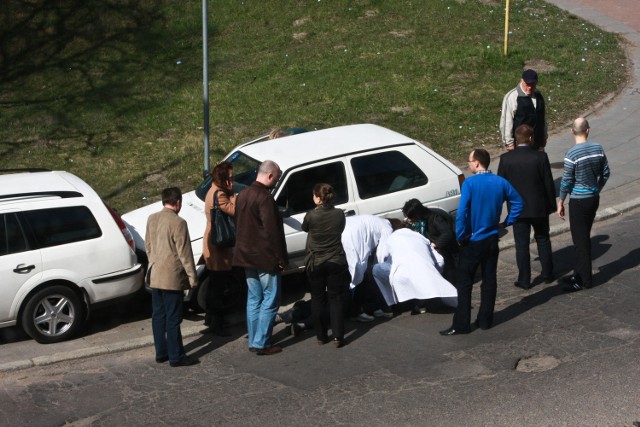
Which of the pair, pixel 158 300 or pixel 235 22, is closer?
pixel 158 300

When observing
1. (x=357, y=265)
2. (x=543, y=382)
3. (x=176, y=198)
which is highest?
(x=176, y=198)

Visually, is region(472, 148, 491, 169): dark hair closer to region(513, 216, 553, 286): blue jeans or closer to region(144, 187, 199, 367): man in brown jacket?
region(513, 216, 553, 286): blue jeans

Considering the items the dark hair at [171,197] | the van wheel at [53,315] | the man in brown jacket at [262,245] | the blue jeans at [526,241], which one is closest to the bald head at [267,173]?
the man in brown jacket at [262,245]

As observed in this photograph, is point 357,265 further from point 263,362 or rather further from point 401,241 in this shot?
point 263,362

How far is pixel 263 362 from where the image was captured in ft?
27.5

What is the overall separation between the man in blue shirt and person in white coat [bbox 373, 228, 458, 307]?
17.2 inches

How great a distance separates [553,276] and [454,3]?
1320cm

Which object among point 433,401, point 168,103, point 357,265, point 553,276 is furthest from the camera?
point 168,103

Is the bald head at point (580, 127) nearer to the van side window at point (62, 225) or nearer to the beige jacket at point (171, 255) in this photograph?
the beige jacket at point (171, 255)

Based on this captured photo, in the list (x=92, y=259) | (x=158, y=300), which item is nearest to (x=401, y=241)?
(x=158, y=300)

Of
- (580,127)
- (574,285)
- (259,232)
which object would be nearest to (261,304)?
(259,232)

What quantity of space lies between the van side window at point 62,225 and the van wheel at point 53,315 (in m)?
0.48

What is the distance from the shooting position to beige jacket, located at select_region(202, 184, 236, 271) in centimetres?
902

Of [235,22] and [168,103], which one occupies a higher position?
[235,22]
